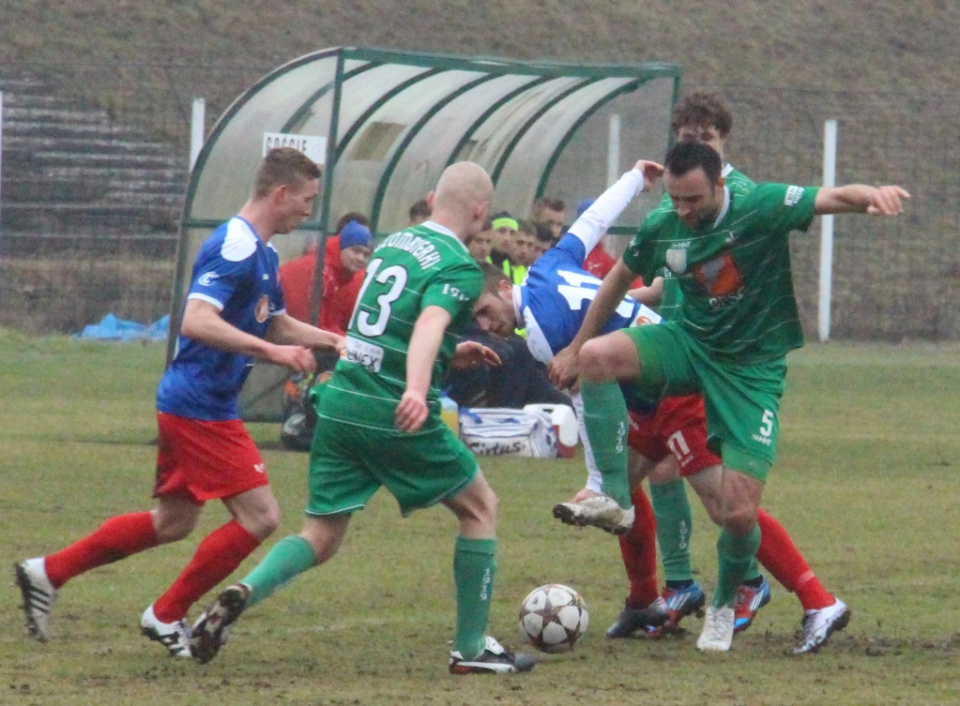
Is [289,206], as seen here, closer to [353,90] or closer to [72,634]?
[72,634]

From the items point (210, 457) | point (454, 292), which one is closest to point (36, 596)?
point (210, 457)

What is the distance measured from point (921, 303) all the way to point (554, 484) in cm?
1421

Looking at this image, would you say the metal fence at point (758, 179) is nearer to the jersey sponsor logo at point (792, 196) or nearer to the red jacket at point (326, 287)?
the red jacket at point (326, 287)

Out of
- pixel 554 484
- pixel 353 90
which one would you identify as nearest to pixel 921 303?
pixel 353 90

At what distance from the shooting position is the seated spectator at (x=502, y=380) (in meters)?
12.6

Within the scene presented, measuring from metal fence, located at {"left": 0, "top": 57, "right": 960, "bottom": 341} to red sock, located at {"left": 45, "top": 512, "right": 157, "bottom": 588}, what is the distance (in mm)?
15234

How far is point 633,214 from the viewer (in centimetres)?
1456

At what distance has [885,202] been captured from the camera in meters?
5.67

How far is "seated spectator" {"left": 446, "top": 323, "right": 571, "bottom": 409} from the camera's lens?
494 inches

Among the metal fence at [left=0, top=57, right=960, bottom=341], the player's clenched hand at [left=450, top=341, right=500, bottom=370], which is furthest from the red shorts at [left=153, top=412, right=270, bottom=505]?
the metal fence at [left=0, top=57, right=960, bottom=341]

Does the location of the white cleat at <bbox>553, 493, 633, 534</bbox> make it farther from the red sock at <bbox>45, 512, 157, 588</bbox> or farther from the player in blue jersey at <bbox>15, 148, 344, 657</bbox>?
the red sock at <bbox>45, 512, 157, 588</bbox>

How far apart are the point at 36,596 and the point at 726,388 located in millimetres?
2622

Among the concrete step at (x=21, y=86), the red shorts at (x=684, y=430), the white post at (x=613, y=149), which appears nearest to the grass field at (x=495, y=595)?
the red shorts at (x=684, y=430)

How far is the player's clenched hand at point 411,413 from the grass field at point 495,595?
861mm
